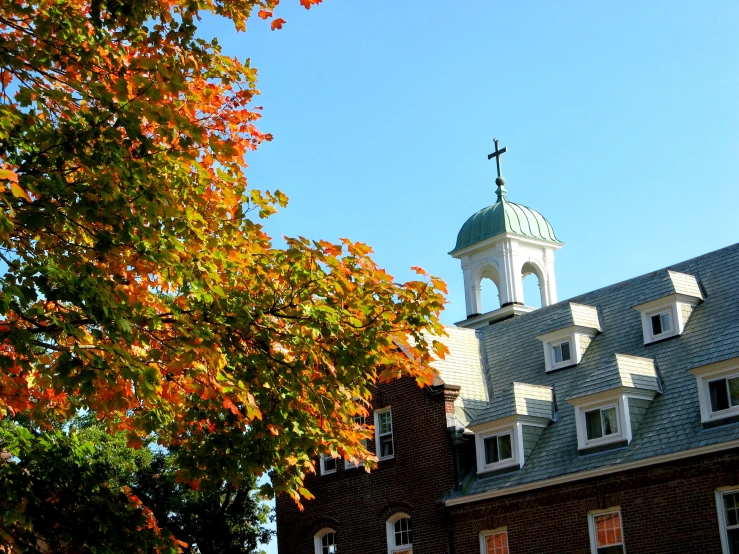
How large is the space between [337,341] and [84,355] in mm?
3356

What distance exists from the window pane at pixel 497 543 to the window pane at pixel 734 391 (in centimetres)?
744

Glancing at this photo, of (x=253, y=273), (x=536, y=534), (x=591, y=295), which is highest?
(x=591, y=295)

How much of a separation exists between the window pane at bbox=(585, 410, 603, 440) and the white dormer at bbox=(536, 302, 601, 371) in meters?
3.96

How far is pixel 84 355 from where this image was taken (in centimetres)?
1078

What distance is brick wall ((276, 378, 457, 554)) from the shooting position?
31531 mm

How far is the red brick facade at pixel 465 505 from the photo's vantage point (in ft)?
82.3

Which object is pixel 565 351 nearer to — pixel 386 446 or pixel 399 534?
pixel 386 446

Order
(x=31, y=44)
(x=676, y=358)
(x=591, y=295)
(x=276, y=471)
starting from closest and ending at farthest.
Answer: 1. (x=31, y=44)
2. (x=276, y=471)
3. (x=676, y=358)
4. (x=591, y=295)

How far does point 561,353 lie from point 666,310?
391 centimetres

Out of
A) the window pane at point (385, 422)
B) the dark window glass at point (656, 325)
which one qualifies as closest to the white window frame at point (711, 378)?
the dark window glass at point (656, 325)

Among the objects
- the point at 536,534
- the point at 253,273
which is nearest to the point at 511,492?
the point at 536,534

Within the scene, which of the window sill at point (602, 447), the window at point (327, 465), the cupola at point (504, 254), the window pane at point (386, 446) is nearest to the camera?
the window sill at point (602, 447)

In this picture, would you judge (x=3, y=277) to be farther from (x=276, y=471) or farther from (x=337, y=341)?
(x=276, y=471)

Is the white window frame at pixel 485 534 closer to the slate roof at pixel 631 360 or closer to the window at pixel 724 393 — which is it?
the slate roof at pixel 631 360
